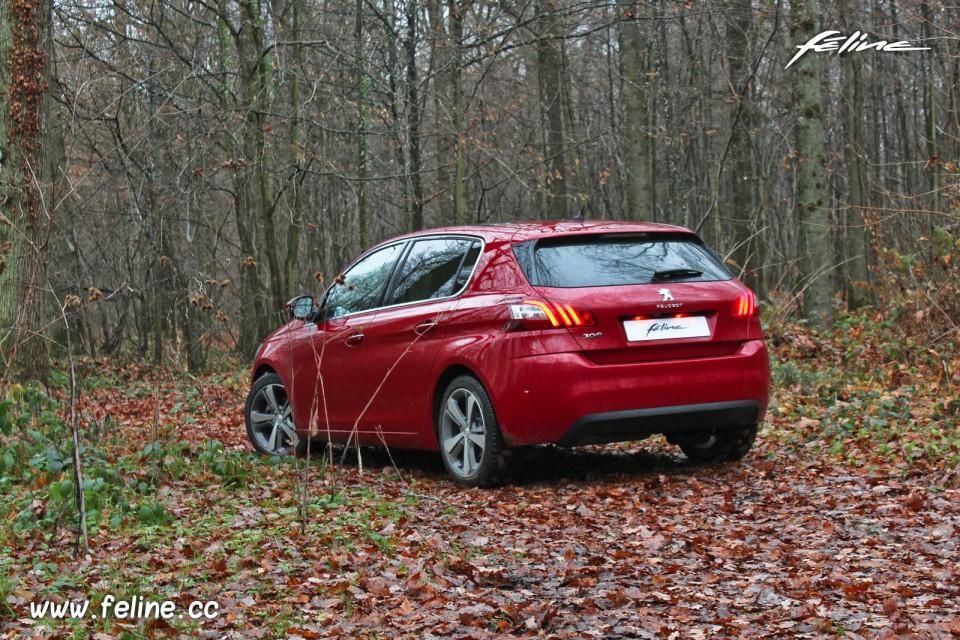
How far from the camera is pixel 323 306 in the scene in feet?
29.5

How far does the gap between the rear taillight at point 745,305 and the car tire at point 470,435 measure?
175cm

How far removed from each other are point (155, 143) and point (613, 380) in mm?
14145

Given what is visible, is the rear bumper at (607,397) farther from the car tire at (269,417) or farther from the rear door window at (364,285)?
the car tire at (269,417)

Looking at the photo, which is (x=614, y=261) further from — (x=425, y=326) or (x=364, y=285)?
(x=364, y=285)

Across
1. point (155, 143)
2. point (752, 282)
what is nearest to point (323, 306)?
point (155, 143)

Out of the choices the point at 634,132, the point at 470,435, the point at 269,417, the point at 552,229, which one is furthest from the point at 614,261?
the point at 634,132

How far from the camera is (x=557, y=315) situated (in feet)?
22.0

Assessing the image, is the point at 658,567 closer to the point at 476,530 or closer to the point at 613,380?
the point at 476,530

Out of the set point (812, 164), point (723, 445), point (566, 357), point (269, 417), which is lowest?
point (723, 445)

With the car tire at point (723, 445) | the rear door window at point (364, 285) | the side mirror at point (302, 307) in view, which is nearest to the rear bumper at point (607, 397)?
the car tire at point (723, 445)

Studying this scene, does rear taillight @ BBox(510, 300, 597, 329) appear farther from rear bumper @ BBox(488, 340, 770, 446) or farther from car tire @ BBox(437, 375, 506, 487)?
car tire @ BBox(437, 375, 506, 487)

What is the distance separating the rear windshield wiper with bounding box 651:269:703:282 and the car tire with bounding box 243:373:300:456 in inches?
146

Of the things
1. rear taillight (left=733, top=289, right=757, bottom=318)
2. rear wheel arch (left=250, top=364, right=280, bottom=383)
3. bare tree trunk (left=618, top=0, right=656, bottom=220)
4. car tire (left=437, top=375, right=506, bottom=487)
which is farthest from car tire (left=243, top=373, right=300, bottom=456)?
bare tree trunk (left=618, top=0, right=656, bottom=220)

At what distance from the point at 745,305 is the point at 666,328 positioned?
0.67m
